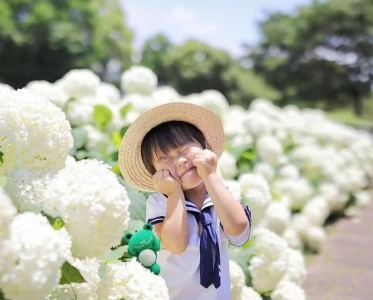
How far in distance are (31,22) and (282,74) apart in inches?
576

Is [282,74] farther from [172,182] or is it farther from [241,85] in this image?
[172,182]

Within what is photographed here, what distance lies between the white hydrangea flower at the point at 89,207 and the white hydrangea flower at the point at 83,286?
3.9 inches

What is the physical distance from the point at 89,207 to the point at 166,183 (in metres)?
0.65

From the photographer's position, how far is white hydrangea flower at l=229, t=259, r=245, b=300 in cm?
282

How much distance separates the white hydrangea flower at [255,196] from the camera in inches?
144

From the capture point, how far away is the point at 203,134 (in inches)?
94.0

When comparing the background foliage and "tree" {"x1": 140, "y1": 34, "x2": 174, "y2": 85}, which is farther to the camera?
"tree" {"x1": 140, "y1": 34, "x2": 174, "y2": 85}

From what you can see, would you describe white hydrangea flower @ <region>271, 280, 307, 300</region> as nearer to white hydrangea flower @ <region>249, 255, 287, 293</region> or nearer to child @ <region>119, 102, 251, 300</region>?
white hydrangea flower @ <region>249, 255, 287, 293</region>

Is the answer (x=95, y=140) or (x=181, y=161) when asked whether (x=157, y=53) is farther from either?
(x=181, y=161)

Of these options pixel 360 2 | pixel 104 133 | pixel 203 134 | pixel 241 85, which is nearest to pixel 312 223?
pixel 104 133

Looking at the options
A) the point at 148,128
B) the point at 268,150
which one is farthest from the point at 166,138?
the point at 268,150

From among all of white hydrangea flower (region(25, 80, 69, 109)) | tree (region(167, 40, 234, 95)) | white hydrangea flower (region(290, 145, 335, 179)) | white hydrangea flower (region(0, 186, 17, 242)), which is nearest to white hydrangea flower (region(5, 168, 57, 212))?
white hydrangea flower (region(0, 186, 17, 242))

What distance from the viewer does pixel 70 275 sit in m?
1.49

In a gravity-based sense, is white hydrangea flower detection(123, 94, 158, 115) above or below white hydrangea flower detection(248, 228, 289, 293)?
above
